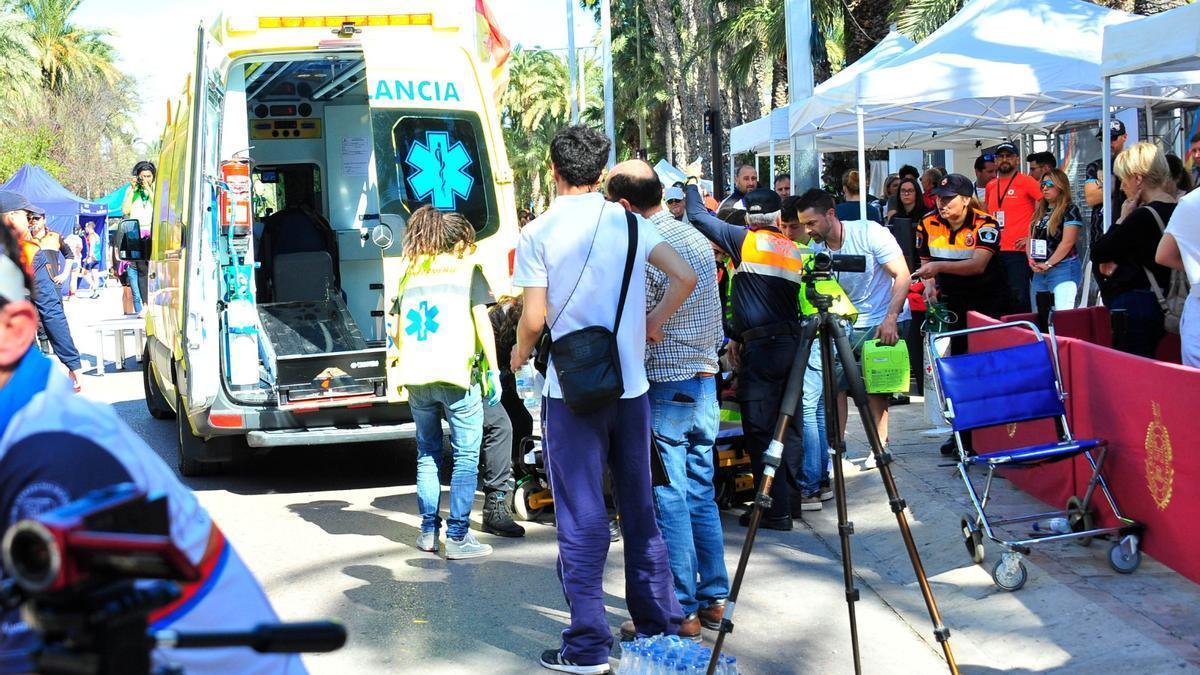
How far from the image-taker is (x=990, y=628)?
5.46 m

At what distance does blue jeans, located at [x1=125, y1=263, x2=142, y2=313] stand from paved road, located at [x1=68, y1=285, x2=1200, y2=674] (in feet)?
29.1

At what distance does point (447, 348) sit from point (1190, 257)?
3.51 meters

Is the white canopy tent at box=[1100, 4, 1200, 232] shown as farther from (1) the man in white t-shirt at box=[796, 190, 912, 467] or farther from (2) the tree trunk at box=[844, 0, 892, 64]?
(2) the tree trunk at box=[844, 0, 892, 64]

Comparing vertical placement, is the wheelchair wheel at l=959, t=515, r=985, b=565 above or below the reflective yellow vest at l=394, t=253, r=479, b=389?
below

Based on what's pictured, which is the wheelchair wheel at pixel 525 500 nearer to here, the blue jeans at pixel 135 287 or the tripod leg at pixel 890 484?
the tripod leg at pixel 890 484

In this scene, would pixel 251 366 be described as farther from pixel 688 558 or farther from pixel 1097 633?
pixel 1097 633

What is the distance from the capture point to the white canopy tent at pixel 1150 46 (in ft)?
25.1

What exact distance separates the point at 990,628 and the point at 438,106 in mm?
4802

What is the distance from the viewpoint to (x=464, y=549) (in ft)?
22.7

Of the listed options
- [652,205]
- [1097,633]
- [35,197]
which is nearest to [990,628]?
[1097,633]

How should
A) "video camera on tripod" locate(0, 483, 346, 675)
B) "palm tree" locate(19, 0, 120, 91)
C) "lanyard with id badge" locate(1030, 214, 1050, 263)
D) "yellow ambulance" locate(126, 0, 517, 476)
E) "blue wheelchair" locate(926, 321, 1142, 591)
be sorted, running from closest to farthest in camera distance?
"video camera on tripod" locate(0, 483, 346, 675)
"blue wheelchair" locate(926, 321, 1142, 591)
"yellow ambulance" locate(126, 0, 517, 476)
"lanyard with id badge" locate(1030, 214, 1050, 263)
"palm tree" locate(19, 0, 120, 91)

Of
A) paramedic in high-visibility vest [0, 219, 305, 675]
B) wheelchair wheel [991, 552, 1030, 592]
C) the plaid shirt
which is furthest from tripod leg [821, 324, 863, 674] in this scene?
paramedic in high-visibility vest [0, 219, 305, 675]

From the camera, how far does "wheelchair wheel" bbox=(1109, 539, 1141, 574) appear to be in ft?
19.2

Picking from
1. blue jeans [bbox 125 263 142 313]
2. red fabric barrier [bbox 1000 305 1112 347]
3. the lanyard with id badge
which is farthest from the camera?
blue jeans [bbox 125 263 142 313]
